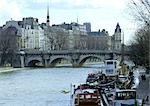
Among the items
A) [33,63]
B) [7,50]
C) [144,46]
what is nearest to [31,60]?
[33,63]

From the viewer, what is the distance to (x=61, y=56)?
95.0m

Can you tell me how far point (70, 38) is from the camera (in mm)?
153625

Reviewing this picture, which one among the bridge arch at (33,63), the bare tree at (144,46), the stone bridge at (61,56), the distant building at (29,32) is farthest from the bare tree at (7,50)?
the bare tree at (144,46)

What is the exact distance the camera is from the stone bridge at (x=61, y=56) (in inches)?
3629

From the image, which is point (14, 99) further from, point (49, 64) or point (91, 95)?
point (49, 64)

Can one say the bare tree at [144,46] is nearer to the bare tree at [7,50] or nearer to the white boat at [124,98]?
the white boat at [124,98]

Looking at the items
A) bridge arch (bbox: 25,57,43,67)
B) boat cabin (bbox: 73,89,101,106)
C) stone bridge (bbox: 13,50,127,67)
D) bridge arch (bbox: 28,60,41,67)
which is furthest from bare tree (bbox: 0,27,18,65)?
boat cabin (bbox: 73,89,101,106)

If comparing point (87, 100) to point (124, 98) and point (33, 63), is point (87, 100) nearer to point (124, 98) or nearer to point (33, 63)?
point (124, 98)

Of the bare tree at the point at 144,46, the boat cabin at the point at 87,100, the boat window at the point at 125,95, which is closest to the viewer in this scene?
the boat window at the point at 125,95

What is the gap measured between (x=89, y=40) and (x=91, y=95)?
13715 cm

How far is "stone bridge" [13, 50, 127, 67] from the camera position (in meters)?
92.2

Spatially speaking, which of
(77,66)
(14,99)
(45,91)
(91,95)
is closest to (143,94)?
(91,95)

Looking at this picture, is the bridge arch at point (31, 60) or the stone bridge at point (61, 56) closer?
the stone bridge at point (61, 56)

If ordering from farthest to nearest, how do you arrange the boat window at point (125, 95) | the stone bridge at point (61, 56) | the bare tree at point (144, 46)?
the stone bridge at point (61, 56) < the bare tree at point (144, 46) < the boat window at point (125, 95)
